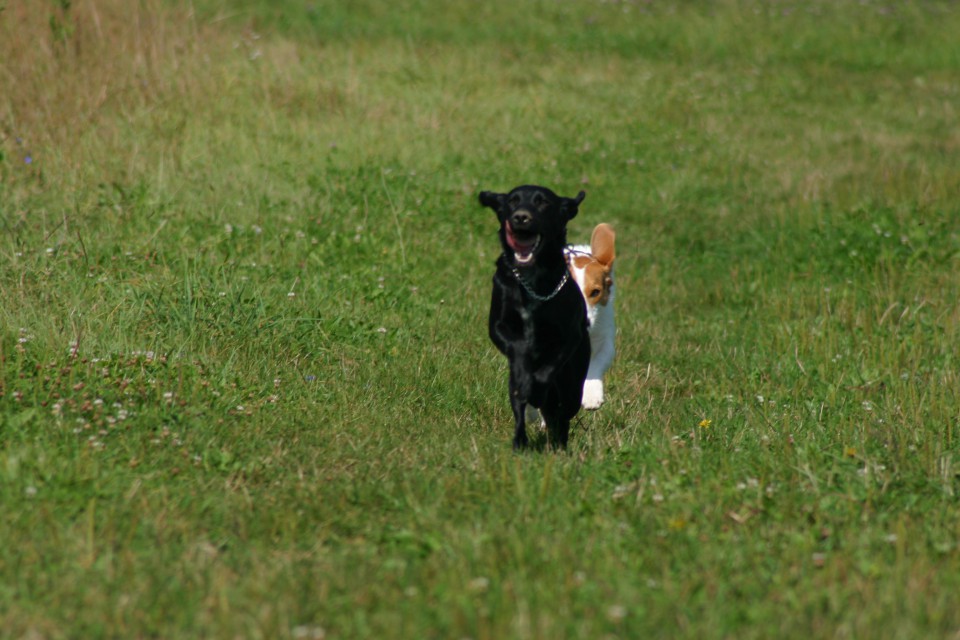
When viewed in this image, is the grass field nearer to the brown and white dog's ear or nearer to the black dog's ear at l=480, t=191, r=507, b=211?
the brown and white dog's ear

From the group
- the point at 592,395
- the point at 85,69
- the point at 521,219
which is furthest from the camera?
the point at 85,69

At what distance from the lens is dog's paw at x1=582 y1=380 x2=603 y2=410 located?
21.3 ft

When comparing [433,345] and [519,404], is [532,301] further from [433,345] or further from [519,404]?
[433,345]

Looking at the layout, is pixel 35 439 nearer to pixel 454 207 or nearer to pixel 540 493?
pixel 540 493

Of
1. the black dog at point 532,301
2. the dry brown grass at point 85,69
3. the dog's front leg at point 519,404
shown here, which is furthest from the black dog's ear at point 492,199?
the dry brown grass at point 85,69

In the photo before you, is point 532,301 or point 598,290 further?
point 598,290

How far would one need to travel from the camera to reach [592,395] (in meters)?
6.52

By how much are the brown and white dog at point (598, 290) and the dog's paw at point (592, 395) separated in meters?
0.09

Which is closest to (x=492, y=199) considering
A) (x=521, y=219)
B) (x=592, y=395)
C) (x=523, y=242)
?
(x=523, y=242)

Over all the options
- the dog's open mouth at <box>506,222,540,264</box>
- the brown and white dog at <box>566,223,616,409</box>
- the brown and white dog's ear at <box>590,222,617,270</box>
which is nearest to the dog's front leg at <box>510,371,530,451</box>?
the dog's open mouth at <box>506,222,540,264</box>

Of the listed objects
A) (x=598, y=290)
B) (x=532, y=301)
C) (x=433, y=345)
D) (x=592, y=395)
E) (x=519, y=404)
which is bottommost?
(x=433, y=345)

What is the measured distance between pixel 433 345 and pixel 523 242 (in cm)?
226

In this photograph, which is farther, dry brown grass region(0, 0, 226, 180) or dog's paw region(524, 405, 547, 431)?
dry brown grass region(0, 0, 226, 180)

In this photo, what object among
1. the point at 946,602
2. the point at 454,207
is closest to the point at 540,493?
the point at 946,602
